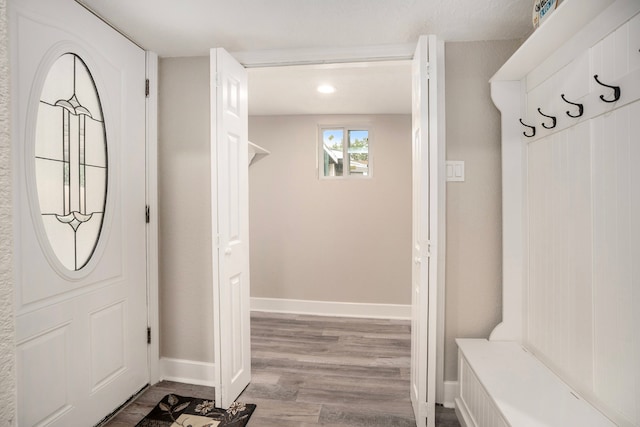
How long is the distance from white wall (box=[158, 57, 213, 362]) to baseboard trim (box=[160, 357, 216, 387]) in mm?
41

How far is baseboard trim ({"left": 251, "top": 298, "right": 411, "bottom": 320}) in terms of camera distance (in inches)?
154

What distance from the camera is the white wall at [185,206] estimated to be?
2414mm

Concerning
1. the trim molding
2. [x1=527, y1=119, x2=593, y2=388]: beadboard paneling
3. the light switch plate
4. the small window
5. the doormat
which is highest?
the trim molding

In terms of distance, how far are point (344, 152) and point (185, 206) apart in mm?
2126

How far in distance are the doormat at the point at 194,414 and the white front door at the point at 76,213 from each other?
0.25 metres

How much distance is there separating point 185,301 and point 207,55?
65.6 inches

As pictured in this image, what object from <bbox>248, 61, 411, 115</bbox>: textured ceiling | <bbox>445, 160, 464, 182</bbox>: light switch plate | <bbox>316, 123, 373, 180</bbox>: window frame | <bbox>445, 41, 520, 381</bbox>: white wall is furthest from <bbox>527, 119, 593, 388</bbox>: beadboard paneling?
<bbox>316, 123, 373, 180</bbox>: window frame

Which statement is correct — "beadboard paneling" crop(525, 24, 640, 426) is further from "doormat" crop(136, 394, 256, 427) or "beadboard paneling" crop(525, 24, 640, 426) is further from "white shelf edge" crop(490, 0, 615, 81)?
"doormat" crop(136, 394, 256, 427)

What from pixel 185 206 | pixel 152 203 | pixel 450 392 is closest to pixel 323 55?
pixel 185 206

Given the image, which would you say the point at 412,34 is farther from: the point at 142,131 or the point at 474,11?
the point at 142,131

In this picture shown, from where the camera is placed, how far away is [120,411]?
210 centimetres

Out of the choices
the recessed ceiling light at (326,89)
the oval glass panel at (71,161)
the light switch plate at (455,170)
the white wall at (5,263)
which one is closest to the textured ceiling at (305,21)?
the oval glass panel at (71,161)

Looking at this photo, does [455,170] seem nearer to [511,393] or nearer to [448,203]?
[448,203]

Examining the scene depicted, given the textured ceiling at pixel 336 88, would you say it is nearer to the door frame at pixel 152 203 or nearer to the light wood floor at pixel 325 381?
the door frame at pixel 152 203
